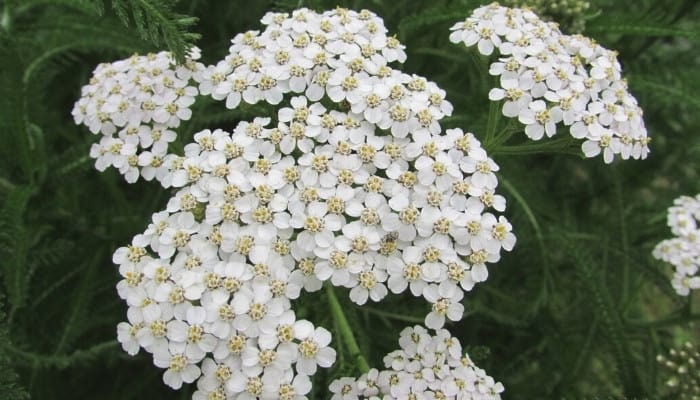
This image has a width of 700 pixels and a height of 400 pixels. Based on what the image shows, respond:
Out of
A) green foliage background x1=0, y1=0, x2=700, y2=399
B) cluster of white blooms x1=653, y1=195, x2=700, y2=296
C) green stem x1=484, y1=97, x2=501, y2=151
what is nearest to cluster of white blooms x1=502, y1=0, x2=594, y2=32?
green foliage background x1=0, y1=0, x2=700, y2=399

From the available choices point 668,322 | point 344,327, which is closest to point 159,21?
point 344,327

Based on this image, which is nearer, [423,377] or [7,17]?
[423,377]

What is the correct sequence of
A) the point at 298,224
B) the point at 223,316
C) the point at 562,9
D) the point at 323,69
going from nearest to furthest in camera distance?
the point at 223,316, the point at 298,224, the point at 323,69, the point at 562,9

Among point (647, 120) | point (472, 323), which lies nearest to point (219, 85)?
point (472, 323)

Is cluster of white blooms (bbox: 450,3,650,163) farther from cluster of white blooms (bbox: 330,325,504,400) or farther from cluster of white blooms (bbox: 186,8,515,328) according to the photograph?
cluster of white blooms (bbox: 330,325,504,400)

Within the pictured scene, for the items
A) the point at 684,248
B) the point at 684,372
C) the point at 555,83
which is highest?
the point at 555,83

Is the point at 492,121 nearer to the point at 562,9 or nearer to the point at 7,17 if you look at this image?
the point at 562,9
